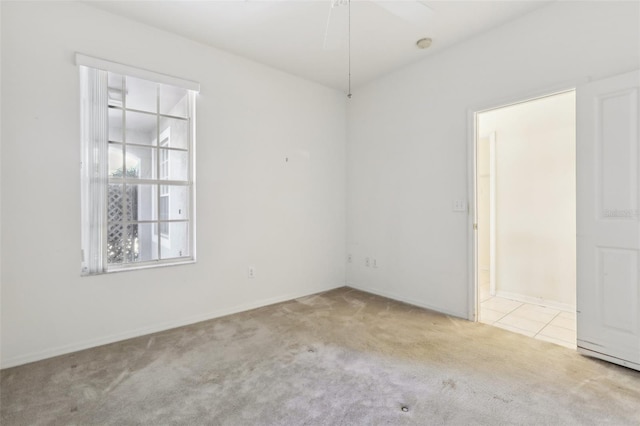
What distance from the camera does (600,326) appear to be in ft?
7.47

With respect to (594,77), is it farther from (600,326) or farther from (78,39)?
(78,39)

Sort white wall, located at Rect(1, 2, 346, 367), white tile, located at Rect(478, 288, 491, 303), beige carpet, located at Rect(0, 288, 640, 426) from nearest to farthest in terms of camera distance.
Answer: beige carpet, located at Rect(0, 288, 640, 426), white wall, located at Rect(1, 2, 346, 367), white tile, located at Rect(478, 288, 491, 303)

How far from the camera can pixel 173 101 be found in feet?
9.98

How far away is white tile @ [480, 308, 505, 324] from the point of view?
3.11 metres

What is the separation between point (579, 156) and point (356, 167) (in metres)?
2.45

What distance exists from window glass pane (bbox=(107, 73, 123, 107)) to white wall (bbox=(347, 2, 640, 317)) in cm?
280

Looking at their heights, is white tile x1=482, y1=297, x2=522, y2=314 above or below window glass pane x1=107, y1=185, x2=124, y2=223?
below

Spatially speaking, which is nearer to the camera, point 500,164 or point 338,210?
point 500,164

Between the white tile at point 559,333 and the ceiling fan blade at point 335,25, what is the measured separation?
3.17m

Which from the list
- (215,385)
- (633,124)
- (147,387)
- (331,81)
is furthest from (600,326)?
(331,81)

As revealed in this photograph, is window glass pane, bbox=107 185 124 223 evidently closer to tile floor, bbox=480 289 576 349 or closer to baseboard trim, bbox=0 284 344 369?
baseboard trim, bbox=0 284 344 369

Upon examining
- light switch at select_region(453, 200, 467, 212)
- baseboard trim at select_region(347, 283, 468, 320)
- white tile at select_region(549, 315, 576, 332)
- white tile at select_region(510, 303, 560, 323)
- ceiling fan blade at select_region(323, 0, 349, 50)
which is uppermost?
ceiling fan blade at select_region(323, 0, 349, 50)

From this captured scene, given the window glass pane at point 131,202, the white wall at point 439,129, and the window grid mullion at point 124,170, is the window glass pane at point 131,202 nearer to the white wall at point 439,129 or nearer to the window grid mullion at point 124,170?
the window grid mullion at point 124,170

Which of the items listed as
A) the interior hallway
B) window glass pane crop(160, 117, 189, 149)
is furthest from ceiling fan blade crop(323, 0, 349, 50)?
the interior hallway
